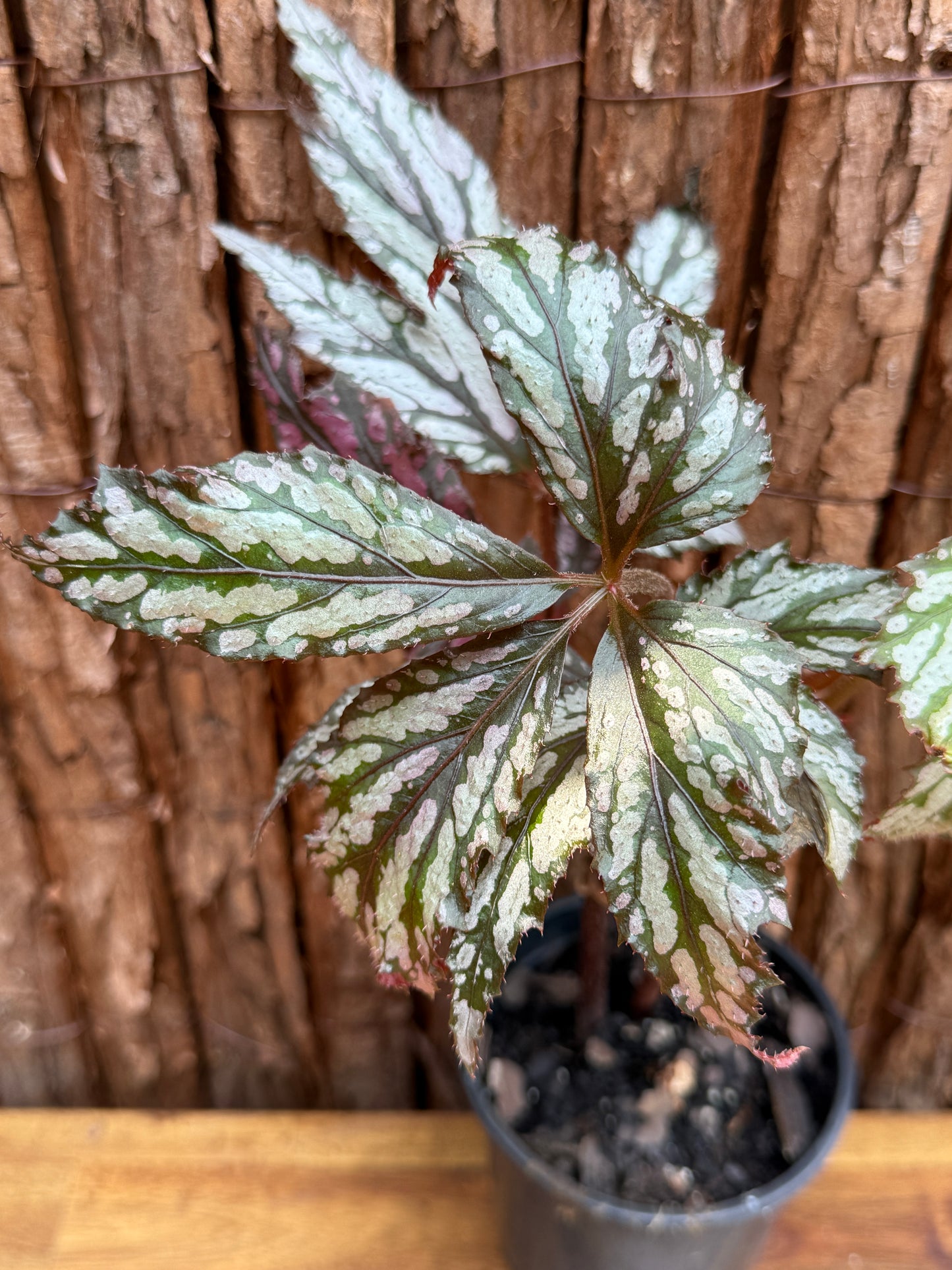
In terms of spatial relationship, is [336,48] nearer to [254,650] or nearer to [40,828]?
[254,650]

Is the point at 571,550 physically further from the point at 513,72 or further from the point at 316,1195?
the point at 316,1195

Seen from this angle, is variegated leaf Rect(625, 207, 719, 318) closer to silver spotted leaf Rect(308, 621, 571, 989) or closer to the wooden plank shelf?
silver spotted leaf Rect(308, 621, 571, 989)

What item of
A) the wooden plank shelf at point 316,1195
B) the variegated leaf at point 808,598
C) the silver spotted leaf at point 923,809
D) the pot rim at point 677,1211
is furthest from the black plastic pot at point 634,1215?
the variegated leaf at point 808,598

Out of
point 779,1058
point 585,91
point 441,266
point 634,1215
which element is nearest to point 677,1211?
point 634,1215

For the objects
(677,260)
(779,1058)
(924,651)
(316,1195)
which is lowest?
(316,1195)

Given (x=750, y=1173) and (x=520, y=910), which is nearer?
(x=520, y=910)

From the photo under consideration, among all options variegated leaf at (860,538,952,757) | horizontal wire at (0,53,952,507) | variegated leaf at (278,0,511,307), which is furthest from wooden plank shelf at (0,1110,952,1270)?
horizontal wire at (0,53,952,507)

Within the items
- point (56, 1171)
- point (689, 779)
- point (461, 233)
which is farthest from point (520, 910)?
point (56, 1171)
